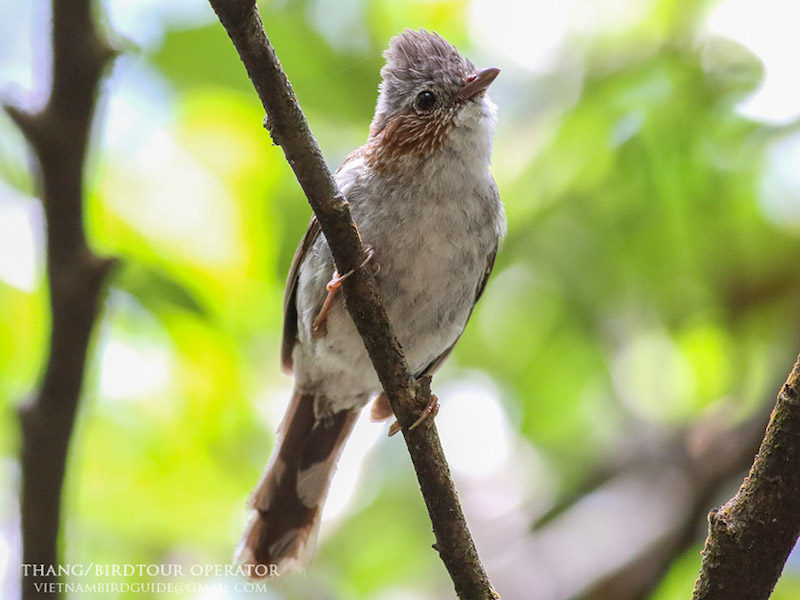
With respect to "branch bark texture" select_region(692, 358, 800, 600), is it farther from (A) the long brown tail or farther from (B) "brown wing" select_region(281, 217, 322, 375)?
(A) the long brown tail

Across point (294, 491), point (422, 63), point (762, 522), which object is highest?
point (422, 63)

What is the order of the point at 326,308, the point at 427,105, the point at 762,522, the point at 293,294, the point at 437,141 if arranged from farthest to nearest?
1. the point at 293,294
2. the point at 427,105
3. the point at 437,141
4. the point at 326,308
5. the point at 762,522

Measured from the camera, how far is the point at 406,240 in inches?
145

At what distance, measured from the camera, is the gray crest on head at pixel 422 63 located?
13.4 feet

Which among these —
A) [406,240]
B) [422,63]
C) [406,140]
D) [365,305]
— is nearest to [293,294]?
[406,240]

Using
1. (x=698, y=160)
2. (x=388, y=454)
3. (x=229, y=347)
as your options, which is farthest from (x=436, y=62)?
(x=388, y=454)

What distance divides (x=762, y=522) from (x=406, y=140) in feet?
7.26

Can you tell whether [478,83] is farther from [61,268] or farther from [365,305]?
[61,268]

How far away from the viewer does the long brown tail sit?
4.43m

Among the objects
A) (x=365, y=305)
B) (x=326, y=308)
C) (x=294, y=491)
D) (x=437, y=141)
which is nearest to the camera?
(x=365, y=305)

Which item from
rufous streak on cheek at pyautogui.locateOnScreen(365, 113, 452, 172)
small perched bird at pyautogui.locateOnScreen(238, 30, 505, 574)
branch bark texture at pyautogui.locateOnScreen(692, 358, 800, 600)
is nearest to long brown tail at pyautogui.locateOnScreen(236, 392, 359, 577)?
small perched bird at pyautogui.locateOnScreen(238, 30, 505, 574)

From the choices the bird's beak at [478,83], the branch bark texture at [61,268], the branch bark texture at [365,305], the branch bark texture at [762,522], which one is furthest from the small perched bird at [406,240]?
the branch bark texture at [762,522]

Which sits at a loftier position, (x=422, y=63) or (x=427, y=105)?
(x=422, y=63)

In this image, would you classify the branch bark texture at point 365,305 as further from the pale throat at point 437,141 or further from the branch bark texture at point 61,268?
the pale throat at point 437,141
